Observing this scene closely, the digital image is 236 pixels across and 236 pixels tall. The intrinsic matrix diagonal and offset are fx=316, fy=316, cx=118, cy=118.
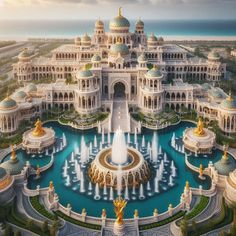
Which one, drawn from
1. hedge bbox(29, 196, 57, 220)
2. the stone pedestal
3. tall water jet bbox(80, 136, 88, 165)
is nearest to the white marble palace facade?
tall water jet bbox(80, 136, 88, 165)

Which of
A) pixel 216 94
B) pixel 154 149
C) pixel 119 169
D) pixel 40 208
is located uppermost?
pixel 216 94

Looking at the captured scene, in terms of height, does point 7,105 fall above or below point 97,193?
above

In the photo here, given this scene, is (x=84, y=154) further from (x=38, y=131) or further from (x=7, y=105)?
(x=7, y=105)

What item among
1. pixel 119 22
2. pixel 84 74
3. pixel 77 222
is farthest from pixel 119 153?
pixel 119 22

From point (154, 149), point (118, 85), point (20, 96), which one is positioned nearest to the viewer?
point (154, 149)

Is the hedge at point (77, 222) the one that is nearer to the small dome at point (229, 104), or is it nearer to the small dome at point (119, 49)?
the small dome at point (229, 104)

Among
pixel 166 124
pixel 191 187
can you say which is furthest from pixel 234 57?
pixel 191 187

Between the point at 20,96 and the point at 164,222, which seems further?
the point at 20,96

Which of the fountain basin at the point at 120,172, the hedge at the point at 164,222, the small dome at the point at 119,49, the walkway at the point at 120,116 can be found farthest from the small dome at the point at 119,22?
the hedge at the point at 164,222
